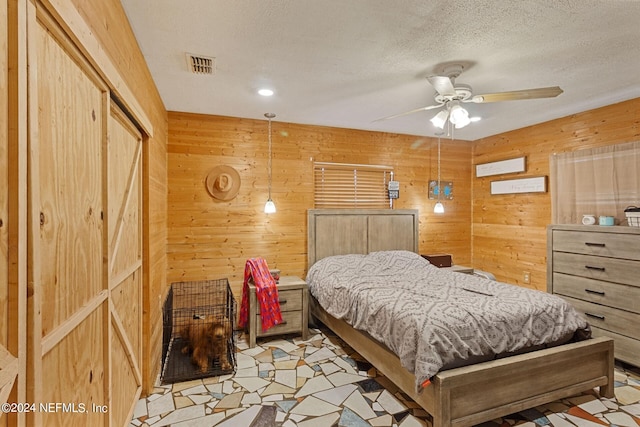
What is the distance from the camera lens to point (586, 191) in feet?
12.2

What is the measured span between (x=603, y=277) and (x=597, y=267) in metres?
0.10

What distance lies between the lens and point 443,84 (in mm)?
2514

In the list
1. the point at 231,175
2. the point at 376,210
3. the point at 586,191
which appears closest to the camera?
the point at 586,191

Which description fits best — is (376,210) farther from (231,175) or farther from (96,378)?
(96,378)

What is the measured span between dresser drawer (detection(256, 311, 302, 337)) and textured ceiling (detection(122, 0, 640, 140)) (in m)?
2.31

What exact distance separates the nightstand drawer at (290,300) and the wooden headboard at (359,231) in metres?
0.68

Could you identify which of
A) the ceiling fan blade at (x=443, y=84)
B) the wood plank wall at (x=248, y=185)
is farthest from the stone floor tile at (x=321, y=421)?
the ceiling fan blade at (x=443, y=84)

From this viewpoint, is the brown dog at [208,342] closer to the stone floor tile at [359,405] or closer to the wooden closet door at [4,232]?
the stone floor tile at [359,405]

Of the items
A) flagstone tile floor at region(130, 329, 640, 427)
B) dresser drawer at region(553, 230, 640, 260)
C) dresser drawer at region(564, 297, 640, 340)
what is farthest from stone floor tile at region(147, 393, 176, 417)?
dresser drawer at region(553, 230, 640, 260)

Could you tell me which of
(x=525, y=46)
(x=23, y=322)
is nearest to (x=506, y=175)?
(x=525, y=46)

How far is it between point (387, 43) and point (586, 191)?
3.10m

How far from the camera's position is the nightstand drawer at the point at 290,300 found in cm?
363

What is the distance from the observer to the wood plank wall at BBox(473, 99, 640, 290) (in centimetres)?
354

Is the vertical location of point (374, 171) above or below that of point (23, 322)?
above
